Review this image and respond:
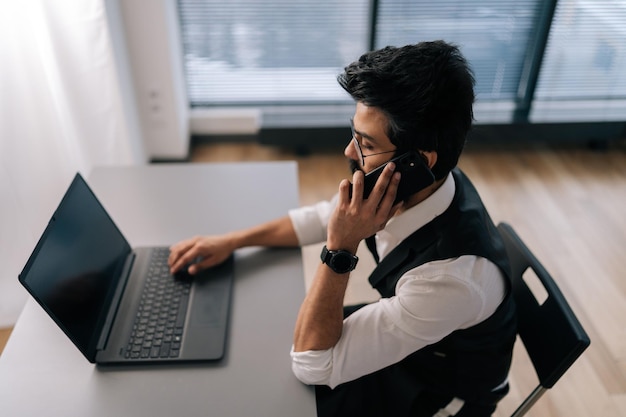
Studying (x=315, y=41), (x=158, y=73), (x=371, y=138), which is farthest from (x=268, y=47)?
(x=371, y=138)

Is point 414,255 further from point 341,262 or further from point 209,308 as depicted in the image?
point 209,308

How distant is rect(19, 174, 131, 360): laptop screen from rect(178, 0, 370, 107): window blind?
192 cm

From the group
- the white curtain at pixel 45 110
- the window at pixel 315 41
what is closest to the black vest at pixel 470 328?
the white curtain at pixel 45 110

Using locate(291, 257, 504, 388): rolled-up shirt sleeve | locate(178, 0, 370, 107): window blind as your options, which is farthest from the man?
locate(178, 0, 370, 107): window blind

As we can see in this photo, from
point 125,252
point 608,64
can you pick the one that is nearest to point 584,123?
point 608,64

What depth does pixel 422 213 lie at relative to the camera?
3.83ft

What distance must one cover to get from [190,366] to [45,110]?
1.32m

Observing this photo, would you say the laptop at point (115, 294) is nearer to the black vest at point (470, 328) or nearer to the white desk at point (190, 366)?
the white desk at point (190, 366)

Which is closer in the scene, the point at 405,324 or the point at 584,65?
the point at 405,324

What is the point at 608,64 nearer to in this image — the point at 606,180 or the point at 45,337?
the point at 606,180

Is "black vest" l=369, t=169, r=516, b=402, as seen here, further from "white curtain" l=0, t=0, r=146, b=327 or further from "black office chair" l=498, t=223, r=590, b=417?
"white curtain" l=0, t=0, r=146, b=327

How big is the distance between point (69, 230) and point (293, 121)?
6.91 ft

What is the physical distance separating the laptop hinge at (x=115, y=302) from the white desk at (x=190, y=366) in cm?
5

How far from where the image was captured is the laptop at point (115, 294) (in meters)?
1.05
